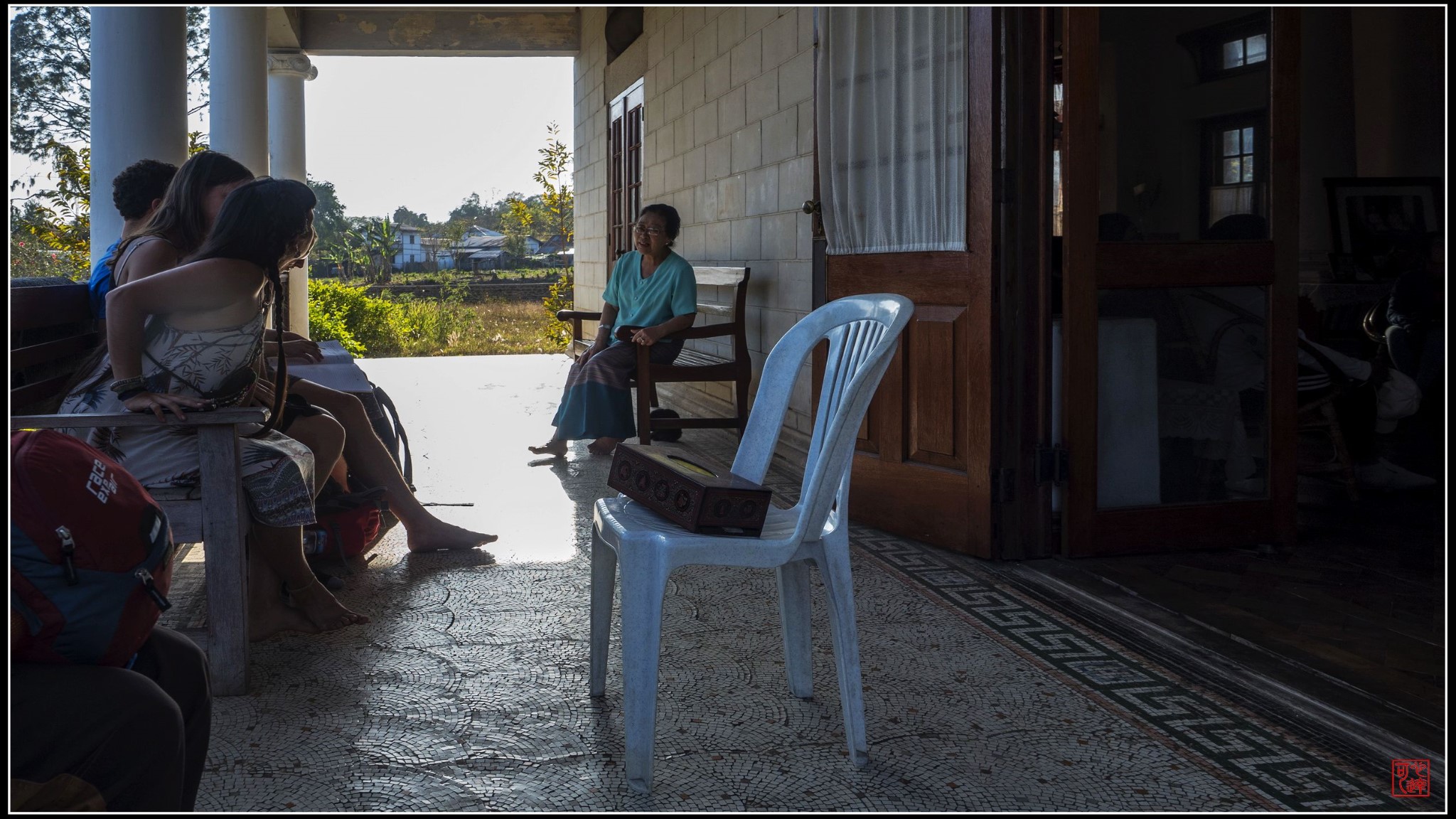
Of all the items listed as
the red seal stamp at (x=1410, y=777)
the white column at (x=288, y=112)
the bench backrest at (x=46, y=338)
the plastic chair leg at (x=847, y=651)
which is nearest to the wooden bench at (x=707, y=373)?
the bench backrest at (x=46, y=338)

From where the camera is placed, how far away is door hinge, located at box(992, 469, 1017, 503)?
3.45 m

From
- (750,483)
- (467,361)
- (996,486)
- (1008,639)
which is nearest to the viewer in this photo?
(750,483)

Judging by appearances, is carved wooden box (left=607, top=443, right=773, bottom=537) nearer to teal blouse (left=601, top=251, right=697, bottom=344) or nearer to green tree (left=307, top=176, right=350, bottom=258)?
teal blouse (left=601, top=251, right=697, bottom=344)

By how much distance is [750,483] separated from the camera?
81.1 inches

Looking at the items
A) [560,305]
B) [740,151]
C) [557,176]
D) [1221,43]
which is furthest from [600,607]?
[557,176]

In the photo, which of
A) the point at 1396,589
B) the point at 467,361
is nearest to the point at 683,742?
the point at 1396,589

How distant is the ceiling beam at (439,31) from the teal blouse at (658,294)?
6.00 meters

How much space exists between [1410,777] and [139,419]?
2.44m

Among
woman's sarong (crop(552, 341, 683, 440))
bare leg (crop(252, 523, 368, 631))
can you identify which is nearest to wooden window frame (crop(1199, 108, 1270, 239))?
woman's sarong (crop(552, 341, 683, 440))

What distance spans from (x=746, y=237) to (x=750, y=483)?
399cm

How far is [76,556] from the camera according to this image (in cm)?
108

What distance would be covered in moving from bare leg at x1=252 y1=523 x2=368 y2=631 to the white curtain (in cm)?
204

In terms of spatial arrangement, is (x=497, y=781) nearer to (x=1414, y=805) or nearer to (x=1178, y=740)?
(x=1178, y=740)

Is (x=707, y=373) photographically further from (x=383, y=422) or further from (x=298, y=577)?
(x=298, y=577)
